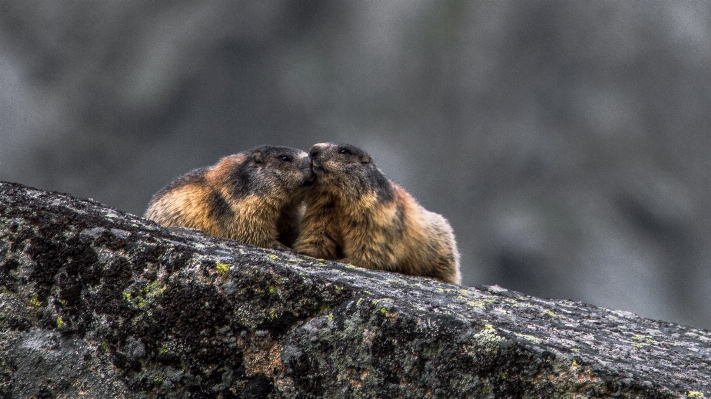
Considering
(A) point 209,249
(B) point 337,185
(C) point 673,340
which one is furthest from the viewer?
(B) point 337,185

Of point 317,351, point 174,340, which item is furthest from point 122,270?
point 317,351

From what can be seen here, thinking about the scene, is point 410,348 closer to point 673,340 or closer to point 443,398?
point 443,398

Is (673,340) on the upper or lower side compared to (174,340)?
upper

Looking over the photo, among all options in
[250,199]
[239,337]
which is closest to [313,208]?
[250,199]

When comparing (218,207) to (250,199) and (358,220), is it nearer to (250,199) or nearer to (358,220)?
(250,199)

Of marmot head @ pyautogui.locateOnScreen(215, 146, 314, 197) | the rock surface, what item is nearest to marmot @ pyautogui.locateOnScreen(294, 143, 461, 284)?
marmot head @ pyautogui.locateOnScreen(215, 146, 314, 197)

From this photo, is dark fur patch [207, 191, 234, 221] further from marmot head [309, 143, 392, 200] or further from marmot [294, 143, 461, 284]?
marmot head [309, 143, 392, 200]
